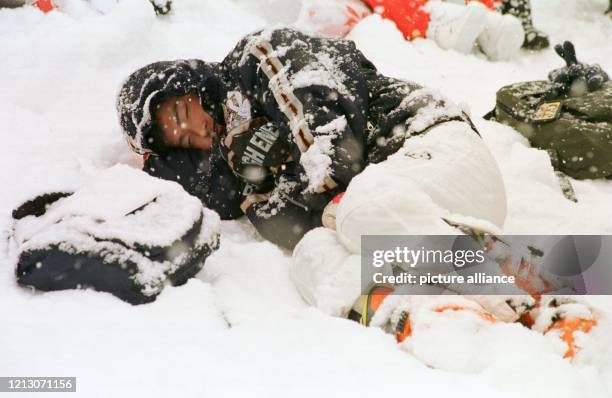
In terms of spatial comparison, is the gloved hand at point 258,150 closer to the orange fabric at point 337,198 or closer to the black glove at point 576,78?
the orange fabric at point 337,198

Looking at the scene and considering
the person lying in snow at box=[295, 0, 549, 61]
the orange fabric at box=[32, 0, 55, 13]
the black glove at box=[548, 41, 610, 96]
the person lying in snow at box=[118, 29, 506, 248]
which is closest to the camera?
the person lying in snow at box=[118, 29, 506, 248]

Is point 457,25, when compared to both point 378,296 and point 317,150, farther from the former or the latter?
point 378,296

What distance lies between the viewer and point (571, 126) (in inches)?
62.4

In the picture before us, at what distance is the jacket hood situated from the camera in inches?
55.4

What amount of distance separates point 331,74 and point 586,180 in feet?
2.95

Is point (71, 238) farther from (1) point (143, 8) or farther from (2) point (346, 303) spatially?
(1) point (143, 8)

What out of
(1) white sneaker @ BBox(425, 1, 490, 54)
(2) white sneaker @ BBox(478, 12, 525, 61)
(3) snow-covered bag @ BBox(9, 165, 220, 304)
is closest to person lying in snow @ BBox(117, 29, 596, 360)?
(3) snow-covered bag @ BBox(9, 165, 220, 304)

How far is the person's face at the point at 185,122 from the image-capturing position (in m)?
1.46

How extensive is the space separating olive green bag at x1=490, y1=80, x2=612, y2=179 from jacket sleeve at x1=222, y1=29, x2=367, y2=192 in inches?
27.6

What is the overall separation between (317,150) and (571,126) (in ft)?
2.99

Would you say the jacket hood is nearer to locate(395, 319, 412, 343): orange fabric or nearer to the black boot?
locate(395, 319, 412, 343): orange fabric

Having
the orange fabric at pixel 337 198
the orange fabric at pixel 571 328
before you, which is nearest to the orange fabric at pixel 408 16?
the orange fabric at pixel 337 198

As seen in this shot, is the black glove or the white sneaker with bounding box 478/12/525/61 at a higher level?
the black glove

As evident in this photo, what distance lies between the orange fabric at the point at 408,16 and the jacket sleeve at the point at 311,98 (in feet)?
4.17
